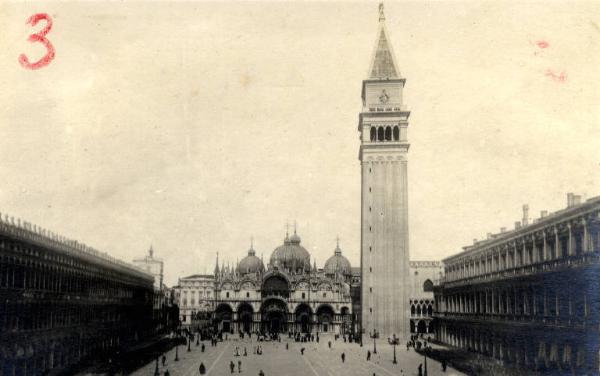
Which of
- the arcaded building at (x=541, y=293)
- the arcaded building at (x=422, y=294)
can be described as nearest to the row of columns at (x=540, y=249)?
the arcaded building at (x=541, y=293)

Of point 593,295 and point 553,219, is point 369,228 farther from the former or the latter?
point 593,295

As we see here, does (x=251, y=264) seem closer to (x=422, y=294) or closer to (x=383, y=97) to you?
(x=422, y=294)

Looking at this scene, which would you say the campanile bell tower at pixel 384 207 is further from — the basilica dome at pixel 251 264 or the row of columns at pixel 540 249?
the basilica dome at pixel 251 264

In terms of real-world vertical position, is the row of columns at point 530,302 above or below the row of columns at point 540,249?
below

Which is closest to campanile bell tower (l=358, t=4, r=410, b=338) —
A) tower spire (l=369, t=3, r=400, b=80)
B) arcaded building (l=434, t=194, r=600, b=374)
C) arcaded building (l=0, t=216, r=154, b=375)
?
tower spire (l=369, t=3, r=400, b=80)

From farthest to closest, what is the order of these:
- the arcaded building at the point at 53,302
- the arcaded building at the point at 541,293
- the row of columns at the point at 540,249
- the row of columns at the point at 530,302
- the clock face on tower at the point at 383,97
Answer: the clock face on tower at the point at 383,97 < the arcaded building at the point at 53,302 < the row of columns at the point at 540,249 < the row of columns at the point at 530,302 < the arcaded building at the point at 541,293

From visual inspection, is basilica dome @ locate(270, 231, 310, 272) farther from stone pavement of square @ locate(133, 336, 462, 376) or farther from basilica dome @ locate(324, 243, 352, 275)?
stone pavement of square @ locate(133, 336, 462, 376)
